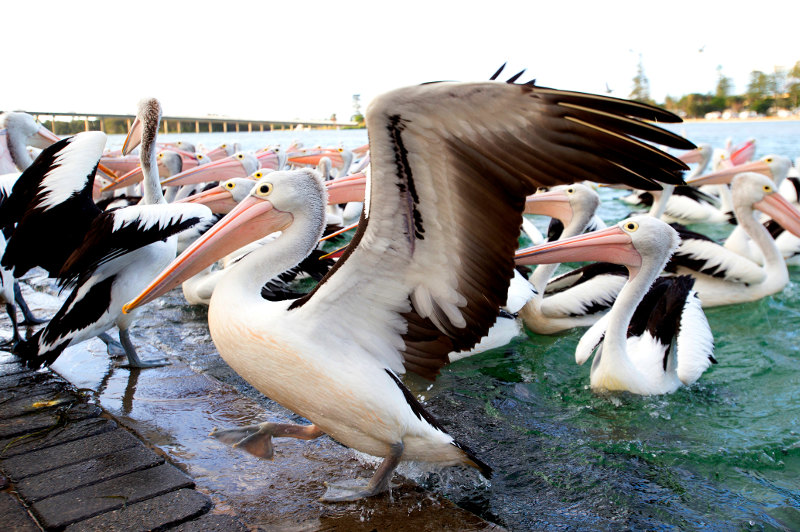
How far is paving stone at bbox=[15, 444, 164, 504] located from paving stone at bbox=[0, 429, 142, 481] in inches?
1.4

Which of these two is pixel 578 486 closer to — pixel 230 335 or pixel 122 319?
pixel 230 335

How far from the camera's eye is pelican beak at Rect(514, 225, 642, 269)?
134 inches

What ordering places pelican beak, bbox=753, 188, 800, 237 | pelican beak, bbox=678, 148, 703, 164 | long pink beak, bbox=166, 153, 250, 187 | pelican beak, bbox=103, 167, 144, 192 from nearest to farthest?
pelican beak, bbox=753, 188, 800, 237, long pink beak, bbox=166, 153, 250, 187, pelican beak, bbox=103, 167, 144, 192, pelican beak, bbox=678, 148, 703, 164

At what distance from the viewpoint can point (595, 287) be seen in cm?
526

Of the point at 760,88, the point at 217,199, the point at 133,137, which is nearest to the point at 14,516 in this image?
the point at 217,199

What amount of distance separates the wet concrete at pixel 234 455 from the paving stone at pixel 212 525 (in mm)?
41

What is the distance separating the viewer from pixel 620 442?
3381 millimetres

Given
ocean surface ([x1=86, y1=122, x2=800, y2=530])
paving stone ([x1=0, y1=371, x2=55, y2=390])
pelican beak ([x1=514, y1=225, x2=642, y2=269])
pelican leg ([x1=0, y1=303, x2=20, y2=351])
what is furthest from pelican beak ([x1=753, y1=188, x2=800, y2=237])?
pelican leg ([x1=0, y1=303, x2=20, y2=351])

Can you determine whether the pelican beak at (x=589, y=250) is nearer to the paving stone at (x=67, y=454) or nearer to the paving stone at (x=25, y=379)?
the paving stone at (x=67, y=454)

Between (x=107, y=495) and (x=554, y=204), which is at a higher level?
(x=554, y=204)

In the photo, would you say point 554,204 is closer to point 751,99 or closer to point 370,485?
point 370,485

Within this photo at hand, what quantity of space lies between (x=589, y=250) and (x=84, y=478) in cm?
261

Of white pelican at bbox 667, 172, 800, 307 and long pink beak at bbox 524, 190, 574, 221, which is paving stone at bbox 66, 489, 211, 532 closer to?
long pink beak at bbox 524, 190, 574, 221

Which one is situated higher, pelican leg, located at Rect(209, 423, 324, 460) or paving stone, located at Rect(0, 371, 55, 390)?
pelican leg, located at Rect(209, 423, 324, 460)
